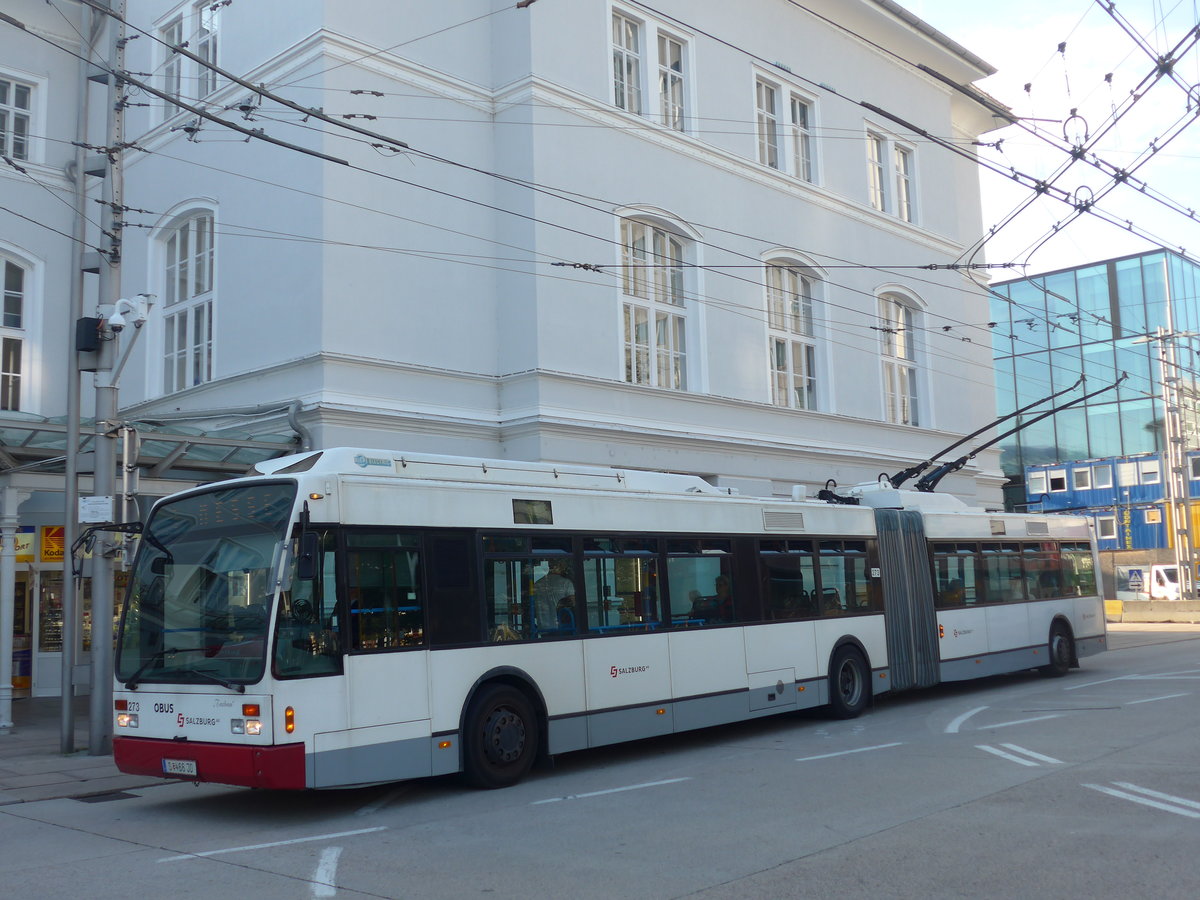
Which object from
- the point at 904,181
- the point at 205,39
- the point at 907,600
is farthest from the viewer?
the point at 904,181

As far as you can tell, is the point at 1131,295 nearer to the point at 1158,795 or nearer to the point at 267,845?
the point at 1158,795

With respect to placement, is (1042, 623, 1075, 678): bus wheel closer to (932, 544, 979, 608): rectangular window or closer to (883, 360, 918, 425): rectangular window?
(932, 544, 979, 608): rectangular window

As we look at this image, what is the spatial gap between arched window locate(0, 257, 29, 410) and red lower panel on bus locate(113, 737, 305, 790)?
1541 centimetres

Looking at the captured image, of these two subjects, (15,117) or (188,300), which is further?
(15,117)

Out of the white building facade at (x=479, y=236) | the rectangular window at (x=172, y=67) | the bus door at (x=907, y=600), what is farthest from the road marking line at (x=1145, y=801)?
the rectangular window at (x=172, y=67)

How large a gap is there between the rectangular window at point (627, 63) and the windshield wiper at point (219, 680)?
15954mm

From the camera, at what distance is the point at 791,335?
26453 mm

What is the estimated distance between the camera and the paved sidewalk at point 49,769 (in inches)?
446

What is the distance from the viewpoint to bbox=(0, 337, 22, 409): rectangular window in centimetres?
2314

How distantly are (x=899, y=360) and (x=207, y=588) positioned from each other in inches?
906

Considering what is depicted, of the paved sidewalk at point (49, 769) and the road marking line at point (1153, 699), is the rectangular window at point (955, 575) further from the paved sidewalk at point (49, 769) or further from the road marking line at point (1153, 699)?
the paved sidewalk at point (49, 769)

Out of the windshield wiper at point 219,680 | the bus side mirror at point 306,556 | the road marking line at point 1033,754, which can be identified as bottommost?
the road marking line at point 1033,754

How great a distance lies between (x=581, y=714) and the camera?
11.7 meters

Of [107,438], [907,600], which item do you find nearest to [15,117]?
[107,438]
